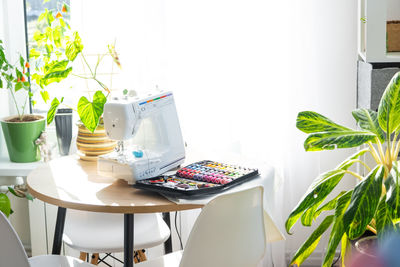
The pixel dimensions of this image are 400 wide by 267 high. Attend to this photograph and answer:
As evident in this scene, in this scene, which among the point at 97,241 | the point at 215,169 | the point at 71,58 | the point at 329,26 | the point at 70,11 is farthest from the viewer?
the point at 70,11

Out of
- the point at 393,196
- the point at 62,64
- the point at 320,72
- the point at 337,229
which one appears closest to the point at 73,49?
the point at 62,64

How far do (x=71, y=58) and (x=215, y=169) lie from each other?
0.84 m

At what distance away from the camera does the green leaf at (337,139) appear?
81.1 inches

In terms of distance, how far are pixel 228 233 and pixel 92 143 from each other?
2.68 ft

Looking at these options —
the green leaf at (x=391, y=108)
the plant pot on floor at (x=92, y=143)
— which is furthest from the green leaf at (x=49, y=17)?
the green leaf at (x=391, y=108)

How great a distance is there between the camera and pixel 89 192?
7.50 feet

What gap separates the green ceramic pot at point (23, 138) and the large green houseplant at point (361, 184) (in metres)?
1.57

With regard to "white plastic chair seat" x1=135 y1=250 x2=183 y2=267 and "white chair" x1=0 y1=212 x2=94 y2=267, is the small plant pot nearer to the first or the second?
"white plastic chair seat" x1=135 y1=250 x2=183 y2=267

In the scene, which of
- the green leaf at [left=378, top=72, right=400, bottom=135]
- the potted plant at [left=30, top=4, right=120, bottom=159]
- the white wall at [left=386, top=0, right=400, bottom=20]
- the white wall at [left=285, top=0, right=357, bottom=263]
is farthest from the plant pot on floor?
the white wall at [left=386, top=0, right=400, bottom=20]

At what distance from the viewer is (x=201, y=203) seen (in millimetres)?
2139

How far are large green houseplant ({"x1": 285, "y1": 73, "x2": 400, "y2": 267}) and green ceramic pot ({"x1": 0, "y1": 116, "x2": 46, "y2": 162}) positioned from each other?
1.57m

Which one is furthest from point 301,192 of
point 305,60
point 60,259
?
point 60,259

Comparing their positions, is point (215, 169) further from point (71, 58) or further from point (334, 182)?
point (71, 58)

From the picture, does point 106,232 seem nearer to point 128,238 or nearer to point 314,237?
point 128,238
